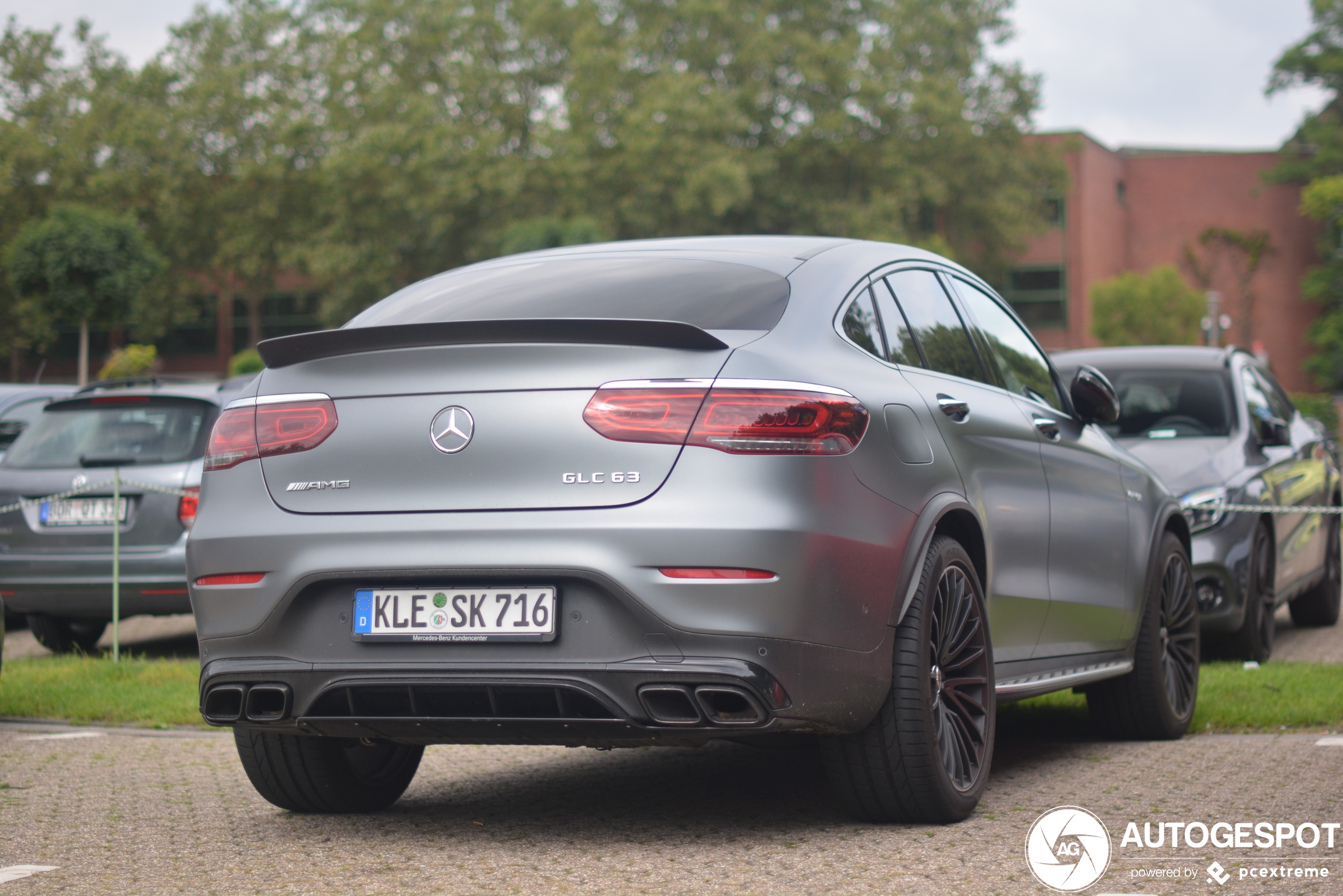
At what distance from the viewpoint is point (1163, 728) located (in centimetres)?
589


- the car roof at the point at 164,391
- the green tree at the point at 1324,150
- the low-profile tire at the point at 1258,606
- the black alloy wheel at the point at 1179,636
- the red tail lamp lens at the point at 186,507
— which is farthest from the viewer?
the green tree at the point at 1324,150

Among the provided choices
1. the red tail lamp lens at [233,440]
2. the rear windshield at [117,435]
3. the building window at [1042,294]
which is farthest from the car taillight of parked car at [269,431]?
the building window at [1042,294]

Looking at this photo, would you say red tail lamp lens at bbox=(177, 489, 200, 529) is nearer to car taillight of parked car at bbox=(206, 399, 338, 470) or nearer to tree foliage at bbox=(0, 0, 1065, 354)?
car taillight of parked car at bbox=(206, 399, 338, 470)

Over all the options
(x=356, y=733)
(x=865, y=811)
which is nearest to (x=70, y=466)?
(x=356, y=733)

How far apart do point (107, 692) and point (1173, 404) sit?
19.7 ft

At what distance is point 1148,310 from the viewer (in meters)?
55.2

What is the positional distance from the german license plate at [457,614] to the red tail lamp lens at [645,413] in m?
0.40

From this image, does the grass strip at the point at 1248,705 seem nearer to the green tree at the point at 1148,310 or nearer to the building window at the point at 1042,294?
the green tree at the point at 1148,310

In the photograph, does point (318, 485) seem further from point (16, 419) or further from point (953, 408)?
point (16, 419)

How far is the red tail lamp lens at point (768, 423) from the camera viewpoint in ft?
12.0

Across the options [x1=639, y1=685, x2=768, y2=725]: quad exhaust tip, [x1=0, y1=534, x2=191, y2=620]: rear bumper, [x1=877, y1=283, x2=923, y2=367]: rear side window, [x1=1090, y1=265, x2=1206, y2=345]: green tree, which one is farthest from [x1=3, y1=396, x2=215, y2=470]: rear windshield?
[x1=1090, y1=265, x2=1206, y2=345]: green tree

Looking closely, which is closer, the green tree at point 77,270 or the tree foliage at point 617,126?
the green tree at point 77,270

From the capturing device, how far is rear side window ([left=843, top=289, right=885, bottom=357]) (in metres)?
4.24

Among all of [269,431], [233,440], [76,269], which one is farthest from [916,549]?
[76,269]
